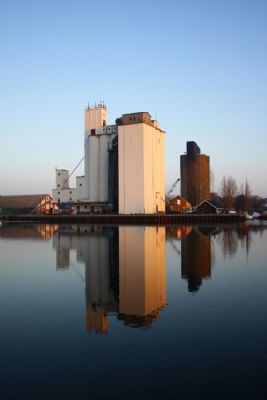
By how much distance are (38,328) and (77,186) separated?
72.9 metres

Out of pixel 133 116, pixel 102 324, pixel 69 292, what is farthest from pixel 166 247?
pixel 133 116

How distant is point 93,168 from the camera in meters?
77.8

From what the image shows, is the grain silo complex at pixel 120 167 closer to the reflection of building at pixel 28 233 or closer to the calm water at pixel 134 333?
the reflection of building at pixel 28 233

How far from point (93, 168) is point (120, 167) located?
29.6ft

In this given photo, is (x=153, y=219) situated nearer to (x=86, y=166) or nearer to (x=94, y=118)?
(x=86, y=166)

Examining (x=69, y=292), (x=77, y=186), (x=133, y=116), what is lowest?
(x=69, y=292)

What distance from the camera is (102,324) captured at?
33.6 feet

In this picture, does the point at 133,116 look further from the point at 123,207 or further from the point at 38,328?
the point at 38,328

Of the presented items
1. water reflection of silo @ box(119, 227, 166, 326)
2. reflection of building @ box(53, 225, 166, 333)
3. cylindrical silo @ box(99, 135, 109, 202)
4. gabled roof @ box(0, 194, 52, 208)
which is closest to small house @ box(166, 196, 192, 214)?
cylindrical silo @ box(99, 135, 109, 202)

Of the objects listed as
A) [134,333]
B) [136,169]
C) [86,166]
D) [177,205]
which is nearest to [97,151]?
[86,166]

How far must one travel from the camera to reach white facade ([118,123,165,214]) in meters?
68.8

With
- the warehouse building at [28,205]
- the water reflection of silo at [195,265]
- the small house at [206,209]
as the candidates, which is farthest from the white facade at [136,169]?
the water reflection of silo at [195,265]

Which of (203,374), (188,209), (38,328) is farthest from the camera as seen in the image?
(188,209)

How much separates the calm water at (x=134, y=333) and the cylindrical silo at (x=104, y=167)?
57573mm
